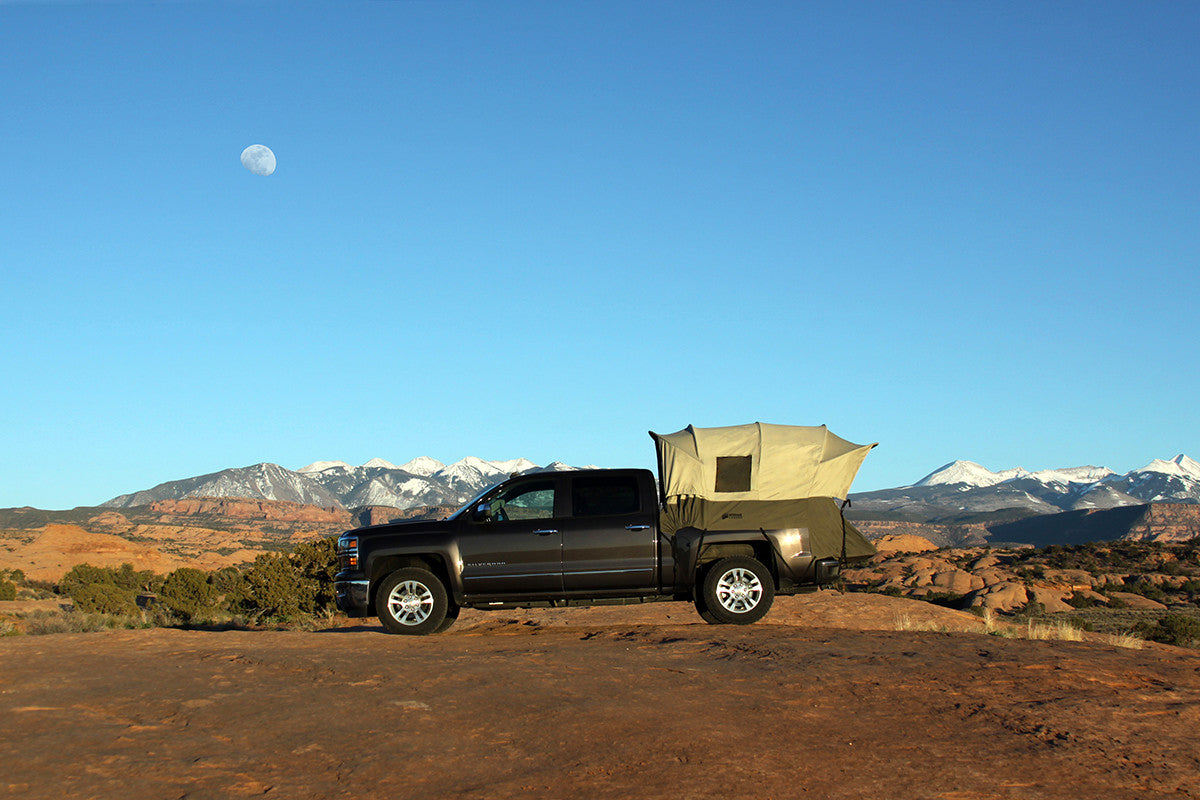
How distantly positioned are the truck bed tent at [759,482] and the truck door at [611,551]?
19.3 inches

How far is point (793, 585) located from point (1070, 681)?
412 centimetres

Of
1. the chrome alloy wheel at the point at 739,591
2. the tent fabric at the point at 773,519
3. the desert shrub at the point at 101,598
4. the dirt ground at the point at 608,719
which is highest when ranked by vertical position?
the tent fabric at the point at 773,519

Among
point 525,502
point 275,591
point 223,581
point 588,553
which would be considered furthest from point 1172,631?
point 223,581

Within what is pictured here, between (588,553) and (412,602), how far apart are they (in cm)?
240

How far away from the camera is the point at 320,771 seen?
5.80 metres

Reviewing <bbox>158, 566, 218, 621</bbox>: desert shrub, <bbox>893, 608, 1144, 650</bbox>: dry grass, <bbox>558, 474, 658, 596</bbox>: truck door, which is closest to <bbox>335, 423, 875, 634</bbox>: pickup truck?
<bbox>558, 474, 658, 596</bbox>: truck door

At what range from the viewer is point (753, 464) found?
500 inches

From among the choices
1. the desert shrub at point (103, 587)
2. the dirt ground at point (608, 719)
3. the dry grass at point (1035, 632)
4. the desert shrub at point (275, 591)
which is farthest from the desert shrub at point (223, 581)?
the dry grass at point (1035, 632)

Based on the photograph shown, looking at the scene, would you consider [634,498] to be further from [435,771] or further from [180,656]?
[435,771]

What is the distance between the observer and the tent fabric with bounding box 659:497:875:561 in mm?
12367

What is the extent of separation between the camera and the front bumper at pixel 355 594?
12211 millimetres

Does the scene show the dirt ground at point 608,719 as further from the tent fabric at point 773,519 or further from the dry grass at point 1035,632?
the dry grass at point 1035,632

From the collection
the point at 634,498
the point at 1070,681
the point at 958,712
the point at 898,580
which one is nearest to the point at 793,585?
the point at 634,498

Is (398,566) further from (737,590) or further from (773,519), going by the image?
(773,519)
